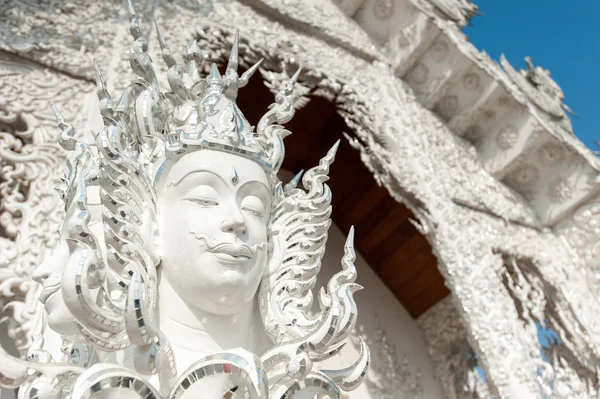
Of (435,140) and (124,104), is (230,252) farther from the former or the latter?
(435,140)

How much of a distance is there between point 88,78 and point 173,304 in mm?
→ 1129

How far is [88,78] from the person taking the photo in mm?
1867

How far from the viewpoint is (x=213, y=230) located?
3.28ft

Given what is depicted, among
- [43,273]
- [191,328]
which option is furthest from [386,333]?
[43,273]

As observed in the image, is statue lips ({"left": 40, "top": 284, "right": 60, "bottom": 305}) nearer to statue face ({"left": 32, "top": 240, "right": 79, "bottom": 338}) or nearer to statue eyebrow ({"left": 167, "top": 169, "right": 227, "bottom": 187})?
statue face ({"left": 32, "top": 240, "right": 79, "bottom": 338})

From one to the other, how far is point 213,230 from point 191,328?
0.17m

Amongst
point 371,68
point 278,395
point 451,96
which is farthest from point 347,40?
point 278,395

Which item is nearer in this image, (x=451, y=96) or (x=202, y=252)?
(x=202, y=252)

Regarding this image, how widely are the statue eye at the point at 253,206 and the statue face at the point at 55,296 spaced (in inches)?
A: 12.4

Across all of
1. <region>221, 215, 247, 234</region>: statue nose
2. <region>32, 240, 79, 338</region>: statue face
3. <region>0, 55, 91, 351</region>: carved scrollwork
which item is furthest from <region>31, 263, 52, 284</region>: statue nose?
<region>0, 55, 91, 351</region>: carved scrollwork

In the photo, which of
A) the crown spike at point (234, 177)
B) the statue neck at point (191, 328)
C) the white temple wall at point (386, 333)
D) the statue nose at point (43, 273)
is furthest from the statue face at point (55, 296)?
the white temple wall at point (386, 333)

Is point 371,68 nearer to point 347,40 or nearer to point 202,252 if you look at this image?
point 347,40

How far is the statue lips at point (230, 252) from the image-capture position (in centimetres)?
98

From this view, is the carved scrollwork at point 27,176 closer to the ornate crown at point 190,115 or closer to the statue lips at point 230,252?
the ornate crown at point 190,115
